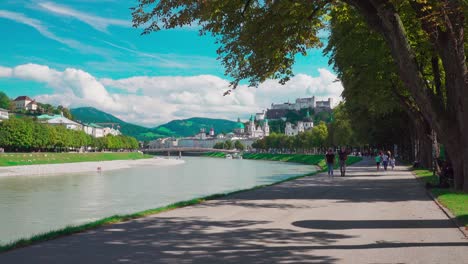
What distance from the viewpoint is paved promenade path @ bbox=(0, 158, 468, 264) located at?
748 centimetres

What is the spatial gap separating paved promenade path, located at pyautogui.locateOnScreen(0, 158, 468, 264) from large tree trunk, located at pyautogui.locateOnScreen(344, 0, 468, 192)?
A: 230 centimetres

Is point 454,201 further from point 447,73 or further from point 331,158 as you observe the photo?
point 331,158

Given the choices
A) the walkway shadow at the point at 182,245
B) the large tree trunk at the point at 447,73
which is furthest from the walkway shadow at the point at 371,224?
the large tree trunk at the point at 447,73

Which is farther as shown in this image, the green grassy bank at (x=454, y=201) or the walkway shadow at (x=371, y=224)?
the green grassy bank at (x=454, y=201)

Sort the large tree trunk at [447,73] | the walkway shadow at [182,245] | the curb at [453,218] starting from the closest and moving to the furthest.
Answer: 1. the walkway shadow at [182,245]
2. the curb at [453,218]
3. the large tree trunk at [447,73]

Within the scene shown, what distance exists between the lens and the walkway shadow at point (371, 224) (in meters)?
10.3

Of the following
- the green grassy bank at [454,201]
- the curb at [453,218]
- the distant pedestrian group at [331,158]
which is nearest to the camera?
the curb at [453,218]

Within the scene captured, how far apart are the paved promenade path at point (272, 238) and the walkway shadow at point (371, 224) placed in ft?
0.06

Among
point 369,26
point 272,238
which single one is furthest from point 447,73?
point 272,238

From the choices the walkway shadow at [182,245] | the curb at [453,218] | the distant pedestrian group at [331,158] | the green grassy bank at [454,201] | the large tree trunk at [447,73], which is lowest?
the walkway shadow at [182,245]

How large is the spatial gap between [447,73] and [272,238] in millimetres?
9367

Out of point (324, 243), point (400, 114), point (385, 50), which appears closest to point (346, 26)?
point (385, 50)

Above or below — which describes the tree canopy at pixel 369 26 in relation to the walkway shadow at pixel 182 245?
above

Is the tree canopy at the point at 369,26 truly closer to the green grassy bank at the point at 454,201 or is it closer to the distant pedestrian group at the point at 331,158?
the green grassy bank at the point at 454,201
